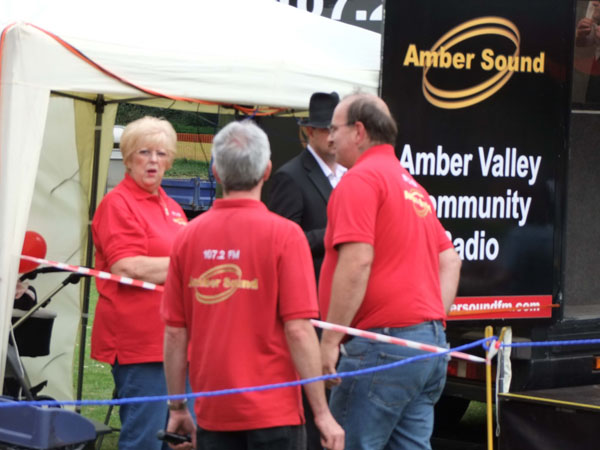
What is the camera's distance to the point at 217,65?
5383 mm

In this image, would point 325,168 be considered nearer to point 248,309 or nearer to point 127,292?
point 127,292

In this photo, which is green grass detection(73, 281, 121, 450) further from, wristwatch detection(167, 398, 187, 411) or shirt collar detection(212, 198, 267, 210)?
shirt collar detection(212, 198, 267, 210)

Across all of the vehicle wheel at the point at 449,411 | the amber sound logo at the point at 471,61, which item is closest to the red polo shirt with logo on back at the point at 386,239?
the amber sound logo at the point at 471,61

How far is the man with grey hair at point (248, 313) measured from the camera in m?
3.35

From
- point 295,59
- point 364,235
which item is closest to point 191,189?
point 295,59

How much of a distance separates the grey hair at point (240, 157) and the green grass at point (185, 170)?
1524 cm

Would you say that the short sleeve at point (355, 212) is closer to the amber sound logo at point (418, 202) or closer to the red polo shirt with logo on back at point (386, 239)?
the red polo shirt with logo on back at point (386, 239)

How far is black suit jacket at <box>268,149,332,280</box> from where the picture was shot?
502 cm

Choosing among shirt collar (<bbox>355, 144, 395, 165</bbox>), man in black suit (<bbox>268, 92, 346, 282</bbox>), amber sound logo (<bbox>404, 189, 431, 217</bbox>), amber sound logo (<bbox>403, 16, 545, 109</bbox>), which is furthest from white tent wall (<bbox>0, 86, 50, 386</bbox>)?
amber sound logo (<bbox>403, 16, 545, 109</bbox>)

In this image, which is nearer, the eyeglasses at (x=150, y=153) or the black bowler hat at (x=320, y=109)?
the eyeglasses at (x=150, y=153)

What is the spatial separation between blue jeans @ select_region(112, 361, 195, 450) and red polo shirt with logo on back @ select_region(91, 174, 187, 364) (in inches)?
A: 2.1

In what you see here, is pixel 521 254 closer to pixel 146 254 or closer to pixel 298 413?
pixel 146 254

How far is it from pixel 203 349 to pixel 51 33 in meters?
2.01

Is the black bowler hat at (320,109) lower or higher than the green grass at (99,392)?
higher
